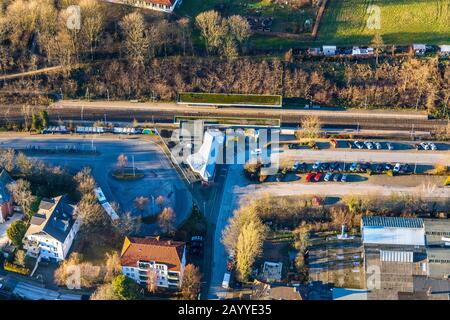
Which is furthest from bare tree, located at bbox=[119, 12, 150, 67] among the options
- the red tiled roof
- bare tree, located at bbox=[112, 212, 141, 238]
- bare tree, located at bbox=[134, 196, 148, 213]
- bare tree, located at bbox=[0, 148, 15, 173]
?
the red tiled roof

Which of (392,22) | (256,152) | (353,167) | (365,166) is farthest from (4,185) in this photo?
(392,22)

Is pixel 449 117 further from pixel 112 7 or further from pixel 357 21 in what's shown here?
pixel 112 7

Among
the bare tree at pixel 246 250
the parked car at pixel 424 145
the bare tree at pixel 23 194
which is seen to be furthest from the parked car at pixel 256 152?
the bare tree at pixel 23 194

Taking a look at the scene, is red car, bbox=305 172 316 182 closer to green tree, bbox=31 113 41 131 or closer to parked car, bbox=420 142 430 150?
parked car, bbox=420 142 430 150

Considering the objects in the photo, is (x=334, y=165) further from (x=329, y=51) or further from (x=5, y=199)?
(x=5, y=199)

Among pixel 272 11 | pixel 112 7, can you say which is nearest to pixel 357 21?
pixel 272 11

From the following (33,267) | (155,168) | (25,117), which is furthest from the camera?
(25,117)

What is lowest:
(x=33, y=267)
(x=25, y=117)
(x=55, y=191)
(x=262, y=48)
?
(x=33, y=267)
